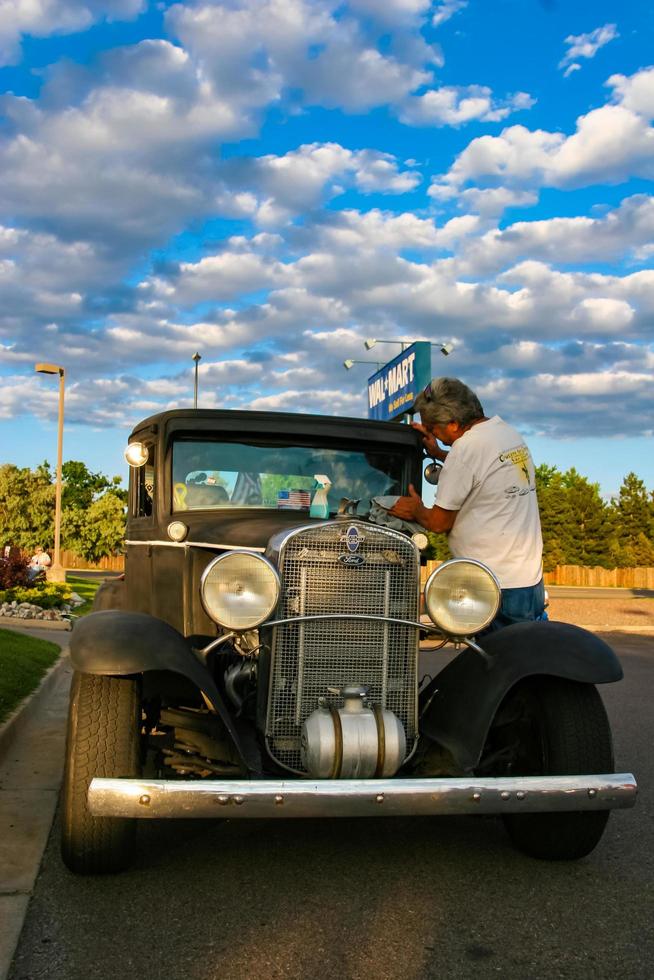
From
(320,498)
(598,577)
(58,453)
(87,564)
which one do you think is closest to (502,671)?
(320,498)

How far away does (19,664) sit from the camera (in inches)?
350

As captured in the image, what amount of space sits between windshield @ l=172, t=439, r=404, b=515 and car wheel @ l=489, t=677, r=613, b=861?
1.57 metres

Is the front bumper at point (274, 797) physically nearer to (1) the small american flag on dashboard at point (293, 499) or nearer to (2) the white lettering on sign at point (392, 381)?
(1) the small american flag on dashboard at point (293, 499)

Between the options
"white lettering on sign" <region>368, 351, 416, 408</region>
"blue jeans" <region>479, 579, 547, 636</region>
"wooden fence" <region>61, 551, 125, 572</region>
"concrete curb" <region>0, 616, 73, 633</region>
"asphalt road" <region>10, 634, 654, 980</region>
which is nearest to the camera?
"asphalt road" <region>10, 634, 654, 980</region>

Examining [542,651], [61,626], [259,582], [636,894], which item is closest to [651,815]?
[636,894]

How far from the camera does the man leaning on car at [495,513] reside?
168 inches

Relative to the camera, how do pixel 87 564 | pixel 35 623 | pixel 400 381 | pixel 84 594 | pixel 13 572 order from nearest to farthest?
pixel 35 623
pixel 13 572
pixel 400 381
pixel 84 594
pixel 87 564

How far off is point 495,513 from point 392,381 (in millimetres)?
19781

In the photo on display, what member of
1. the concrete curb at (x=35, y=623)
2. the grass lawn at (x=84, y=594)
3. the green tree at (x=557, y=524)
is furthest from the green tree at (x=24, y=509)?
the concrete curb at (x=35, y=623)

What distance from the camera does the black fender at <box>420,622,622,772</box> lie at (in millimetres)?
3596

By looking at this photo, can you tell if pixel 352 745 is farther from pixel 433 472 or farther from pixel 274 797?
pixel 433 472

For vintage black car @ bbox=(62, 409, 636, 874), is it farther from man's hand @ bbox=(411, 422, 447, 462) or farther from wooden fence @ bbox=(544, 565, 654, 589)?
wooden fence @ bbox=(544, 565, 654, 589)

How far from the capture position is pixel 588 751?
365 cm

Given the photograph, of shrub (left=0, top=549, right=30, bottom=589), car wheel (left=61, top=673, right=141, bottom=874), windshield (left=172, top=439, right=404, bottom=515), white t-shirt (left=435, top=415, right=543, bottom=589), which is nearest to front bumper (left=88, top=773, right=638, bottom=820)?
car wheel (left=61, top=673, right=141, bottom=874)
